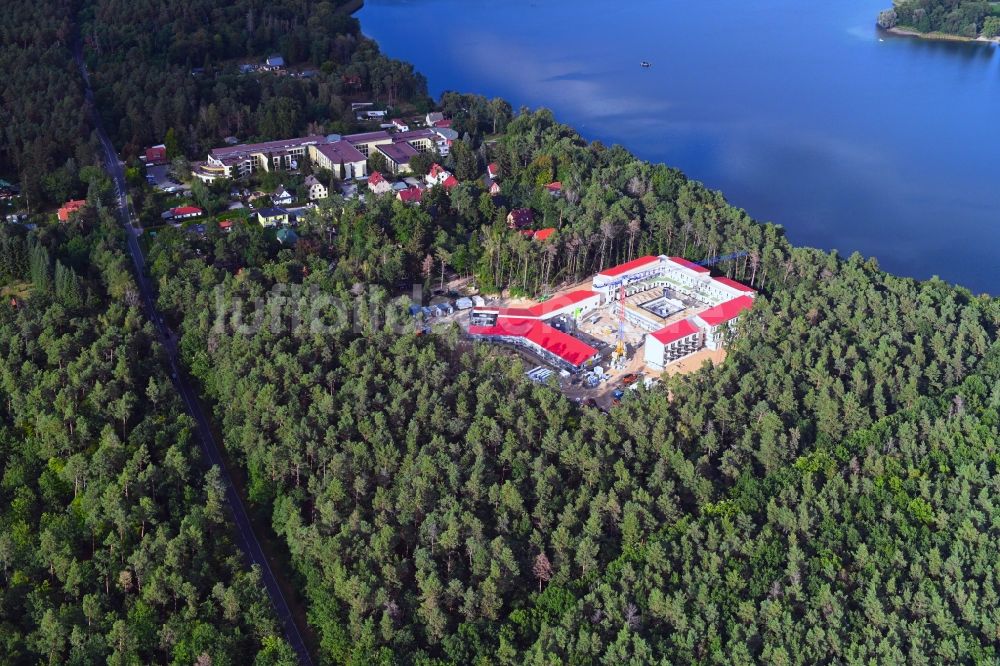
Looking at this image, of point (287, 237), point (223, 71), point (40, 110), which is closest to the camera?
point (287, 237)

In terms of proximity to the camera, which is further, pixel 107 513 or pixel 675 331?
pixel 675 331

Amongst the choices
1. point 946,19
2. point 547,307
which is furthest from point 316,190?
point 946,19

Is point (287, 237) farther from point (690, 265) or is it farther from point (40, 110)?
point (40, 110)

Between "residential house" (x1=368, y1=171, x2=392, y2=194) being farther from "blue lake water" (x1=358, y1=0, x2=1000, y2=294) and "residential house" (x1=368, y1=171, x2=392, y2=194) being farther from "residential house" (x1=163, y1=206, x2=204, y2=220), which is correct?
"blue lake water" (x1=358, y1=0, x2=1000, y2=294)

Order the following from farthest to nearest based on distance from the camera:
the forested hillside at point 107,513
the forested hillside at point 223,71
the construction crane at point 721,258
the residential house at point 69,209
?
the forested hillside at point 223,71, the residential house at point 69,209, the construction crane at point 721,258, the forested hillside at point 107,513

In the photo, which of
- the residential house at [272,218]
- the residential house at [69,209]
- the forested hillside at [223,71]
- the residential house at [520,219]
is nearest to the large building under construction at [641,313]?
the residential house at [520,219]

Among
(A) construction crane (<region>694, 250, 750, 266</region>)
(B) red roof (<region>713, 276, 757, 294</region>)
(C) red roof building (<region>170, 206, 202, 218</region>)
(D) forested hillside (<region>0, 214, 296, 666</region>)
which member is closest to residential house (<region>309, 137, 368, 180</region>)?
(C) red roof building (<region>170, 206, 202, 218</region>)

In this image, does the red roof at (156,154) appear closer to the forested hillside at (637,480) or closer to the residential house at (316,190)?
the residential house at (316,190)
